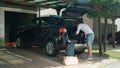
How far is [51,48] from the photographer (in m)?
13.9

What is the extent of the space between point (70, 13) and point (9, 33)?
5.06 m

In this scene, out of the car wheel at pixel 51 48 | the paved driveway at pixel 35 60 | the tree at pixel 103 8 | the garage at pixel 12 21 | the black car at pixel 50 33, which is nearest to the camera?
the paved driveway at pixel 35 60

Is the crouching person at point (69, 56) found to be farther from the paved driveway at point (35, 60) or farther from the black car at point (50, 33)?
the black car at point (50, 33)

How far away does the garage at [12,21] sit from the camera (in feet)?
62.2

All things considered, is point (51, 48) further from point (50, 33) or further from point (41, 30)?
point (41, 30)

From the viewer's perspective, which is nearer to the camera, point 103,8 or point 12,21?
point 103,8

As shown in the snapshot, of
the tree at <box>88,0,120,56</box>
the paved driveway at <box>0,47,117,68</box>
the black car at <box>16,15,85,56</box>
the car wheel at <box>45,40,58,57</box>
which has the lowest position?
the paved driveway at <box>0,47,117,68</box>

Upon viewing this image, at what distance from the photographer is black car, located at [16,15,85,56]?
44.2 feet

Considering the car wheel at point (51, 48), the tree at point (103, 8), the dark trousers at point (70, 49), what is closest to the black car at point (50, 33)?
the car wheel at point (51, 48)

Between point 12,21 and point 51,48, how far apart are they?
20.8 ft

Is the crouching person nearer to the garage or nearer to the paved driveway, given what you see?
the paved driveway

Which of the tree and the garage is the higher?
the tree

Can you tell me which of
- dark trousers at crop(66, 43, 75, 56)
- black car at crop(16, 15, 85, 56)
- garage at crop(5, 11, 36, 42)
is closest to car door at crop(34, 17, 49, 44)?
Result: black car at crop(16, 15, 85, 56)

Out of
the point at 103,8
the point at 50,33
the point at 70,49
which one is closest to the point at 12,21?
the point at 50,33
